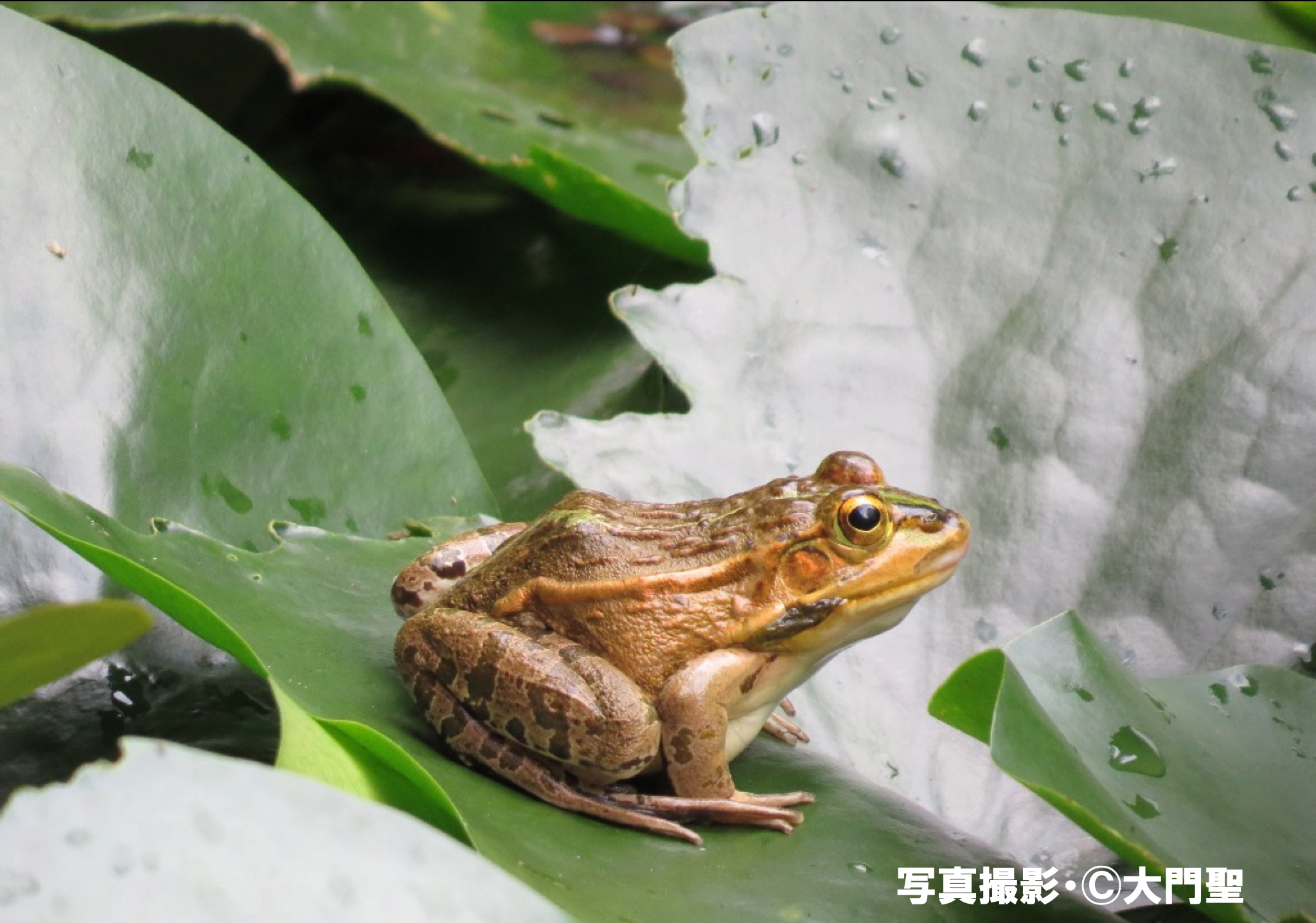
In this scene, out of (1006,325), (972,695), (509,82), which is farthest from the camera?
(509,82)

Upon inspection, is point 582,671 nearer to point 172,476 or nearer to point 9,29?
point 172,476

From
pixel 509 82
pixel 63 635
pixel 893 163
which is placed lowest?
pixel 63 635

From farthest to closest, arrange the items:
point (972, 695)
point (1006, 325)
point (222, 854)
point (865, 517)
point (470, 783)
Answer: point (1006, 325) → point (865, 517) → point (470, 783) → point (972, 695) → point (222, 854)

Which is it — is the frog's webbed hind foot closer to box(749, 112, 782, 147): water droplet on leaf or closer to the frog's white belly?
the frog's white belly

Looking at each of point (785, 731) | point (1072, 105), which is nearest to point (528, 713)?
point (785, 731)

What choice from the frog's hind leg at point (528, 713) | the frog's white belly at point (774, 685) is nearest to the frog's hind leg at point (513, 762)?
the frog's hind leg at point (528, 713)

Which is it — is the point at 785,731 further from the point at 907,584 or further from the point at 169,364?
the point at 169,364

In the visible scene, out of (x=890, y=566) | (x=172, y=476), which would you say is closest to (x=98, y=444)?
(x=172, y=476)

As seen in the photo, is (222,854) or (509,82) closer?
(222,854)

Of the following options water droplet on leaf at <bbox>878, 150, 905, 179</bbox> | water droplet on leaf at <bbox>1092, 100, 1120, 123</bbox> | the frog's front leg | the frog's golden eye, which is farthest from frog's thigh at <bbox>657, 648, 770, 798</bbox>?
water droplet on leaf at <bbox>1092, 100, 1120, 123</bbox>
